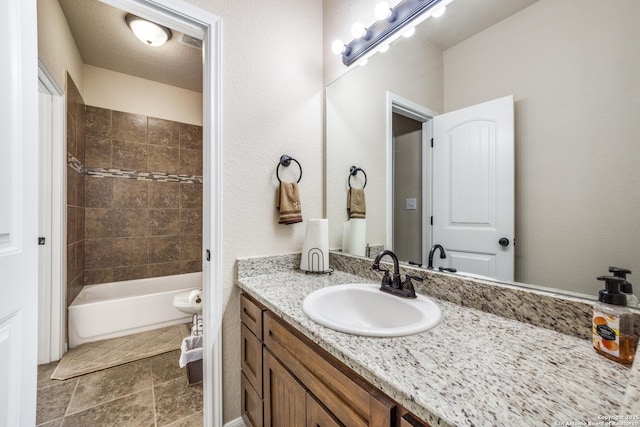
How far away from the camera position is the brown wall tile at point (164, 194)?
2871mm

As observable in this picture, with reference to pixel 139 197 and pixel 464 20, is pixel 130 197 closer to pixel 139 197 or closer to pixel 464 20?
pixel 139 197

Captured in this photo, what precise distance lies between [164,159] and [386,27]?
273 cm

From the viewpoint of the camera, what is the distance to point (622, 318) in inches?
21.9

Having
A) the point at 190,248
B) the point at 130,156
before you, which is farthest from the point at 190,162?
the point at 190,248

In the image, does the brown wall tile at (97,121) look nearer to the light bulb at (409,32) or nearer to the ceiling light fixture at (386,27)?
the ceiling light fixture at (386,27)

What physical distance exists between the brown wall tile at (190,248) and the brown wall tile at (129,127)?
119 centimetres

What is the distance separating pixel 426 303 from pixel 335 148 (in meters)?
1.03

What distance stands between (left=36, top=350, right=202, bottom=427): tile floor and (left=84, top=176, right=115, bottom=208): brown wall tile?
1.43 m

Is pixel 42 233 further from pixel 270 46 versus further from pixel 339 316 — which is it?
pixel 339 316

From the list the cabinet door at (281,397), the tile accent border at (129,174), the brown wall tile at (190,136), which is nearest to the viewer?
the cabinet door at (281,397)

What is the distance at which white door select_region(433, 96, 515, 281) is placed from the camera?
0.85 metres

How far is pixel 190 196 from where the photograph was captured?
10.2 ft

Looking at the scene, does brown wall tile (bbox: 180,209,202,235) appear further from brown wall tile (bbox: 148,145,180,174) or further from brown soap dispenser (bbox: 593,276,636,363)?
brown soap dispenser (bbox: 593,276,636,363)

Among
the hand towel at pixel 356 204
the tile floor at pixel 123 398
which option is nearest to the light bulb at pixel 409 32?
the hand towel at pixel 356 204
